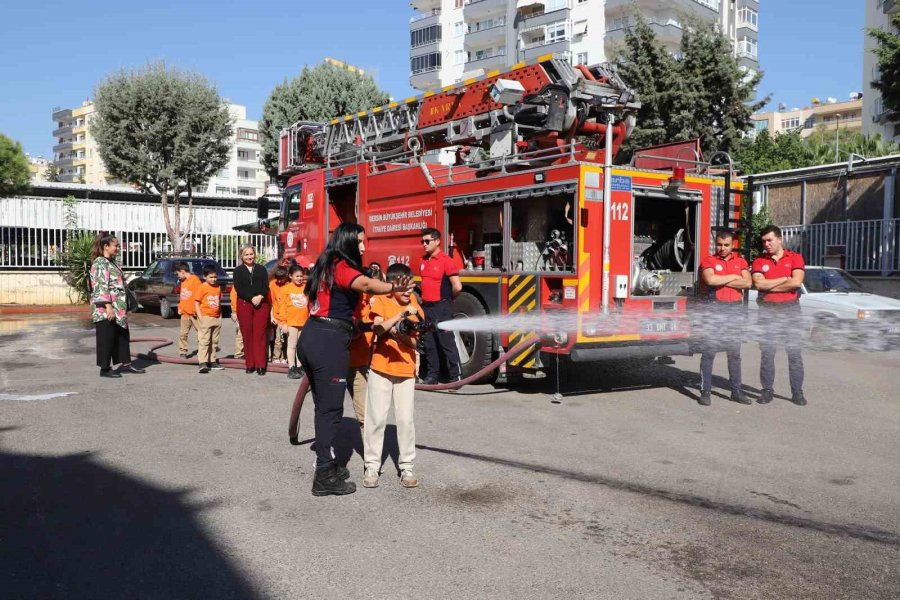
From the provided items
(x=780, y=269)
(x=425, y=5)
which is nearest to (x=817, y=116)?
(x=425, y=5)

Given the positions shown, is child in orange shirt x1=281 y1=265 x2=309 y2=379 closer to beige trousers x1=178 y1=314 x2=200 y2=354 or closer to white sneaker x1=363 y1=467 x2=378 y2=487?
beige trousers x1=178 y1=314 x2=200 y2=354

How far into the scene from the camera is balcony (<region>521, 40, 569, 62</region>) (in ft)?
155

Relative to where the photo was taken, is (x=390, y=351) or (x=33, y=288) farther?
(x=33, y=288)

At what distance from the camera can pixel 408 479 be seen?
207 inches

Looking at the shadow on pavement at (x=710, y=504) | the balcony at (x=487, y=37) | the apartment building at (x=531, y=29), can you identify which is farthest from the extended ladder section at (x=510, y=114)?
the balcony at (x=487, y=37)

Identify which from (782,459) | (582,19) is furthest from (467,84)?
(582,19)

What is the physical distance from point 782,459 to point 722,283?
281 centimetres

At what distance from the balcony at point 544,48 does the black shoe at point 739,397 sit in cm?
4006

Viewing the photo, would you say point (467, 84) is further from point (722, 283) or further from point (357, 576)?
point (357, 576)

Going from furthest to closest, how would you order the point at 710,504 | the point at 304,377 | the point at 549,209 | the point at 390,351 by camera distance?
the point at 549,209 → the point at 304,377 → the point at 390,351 → the point at 710,504

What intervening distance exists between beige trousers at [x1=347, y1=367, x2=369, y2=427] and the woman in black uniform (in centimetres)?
46

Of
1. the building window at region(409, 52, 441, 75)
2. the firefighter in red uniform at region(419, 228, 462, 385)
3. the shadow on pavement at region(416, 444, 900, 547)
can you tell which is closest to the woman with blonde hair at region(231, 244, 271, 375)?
the firefighter in red uniform at region(419, 228, 462, 385)

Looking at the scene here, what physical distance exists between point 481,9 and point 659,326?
48383 mm

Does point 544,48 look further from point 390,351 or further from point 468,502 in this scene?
point 468,502
